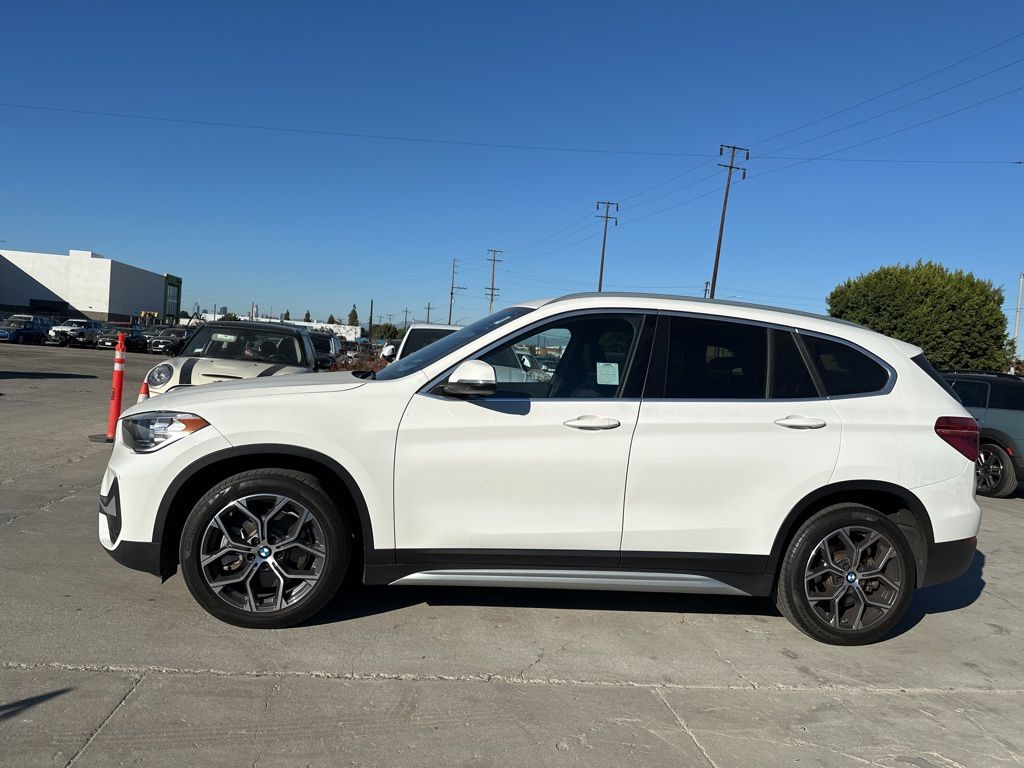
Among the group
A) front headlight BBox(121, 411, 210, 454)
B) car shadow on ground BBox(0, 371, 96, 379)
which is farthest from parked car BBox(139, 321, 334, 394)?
car shadow on ground BBox(0, 371, 96, 379)

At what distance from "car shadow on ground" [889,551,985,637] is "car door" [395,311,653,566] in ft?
7.01

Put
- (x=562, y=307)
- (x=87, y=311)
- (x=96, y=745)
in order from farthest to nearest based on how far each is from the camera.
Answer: (x=87, y=311) < (x=562, y=307) < (x=96, y=745)

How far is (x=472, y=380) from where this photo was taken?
367cm

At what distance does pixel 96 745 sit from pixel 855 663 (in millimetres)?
3584

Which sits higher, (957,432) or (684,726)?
(957,432)

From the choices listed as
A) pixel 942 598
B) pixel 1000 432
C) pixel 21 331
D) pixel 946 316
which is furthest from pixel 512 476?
pixel 946 316

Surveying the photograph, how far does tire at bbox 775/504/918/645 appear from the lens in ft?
13.4

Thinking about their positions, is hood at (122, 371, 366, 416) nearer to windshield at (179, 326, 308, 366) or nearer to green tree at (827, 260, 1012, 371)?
windshield at (179, 326, 308, 366)

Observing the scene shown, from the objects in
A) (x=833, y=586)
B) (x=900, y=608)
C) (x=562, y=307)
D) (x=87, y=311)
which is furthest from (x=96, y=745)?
(x=87, y=311)

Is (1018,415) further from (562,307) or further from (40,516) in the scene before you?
(40,516)

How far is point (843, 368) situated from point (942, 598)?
2.28 meters

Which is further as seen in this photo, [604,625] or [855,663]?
[604,625]

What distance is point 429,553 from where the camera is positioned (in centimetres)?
384

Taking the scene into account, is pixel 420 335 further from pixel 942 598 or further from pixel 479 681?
pixel 479 681
